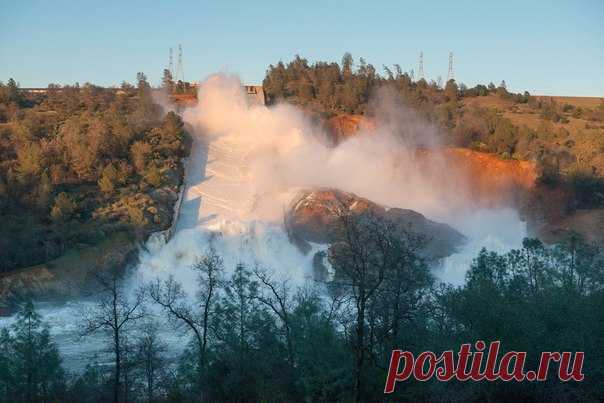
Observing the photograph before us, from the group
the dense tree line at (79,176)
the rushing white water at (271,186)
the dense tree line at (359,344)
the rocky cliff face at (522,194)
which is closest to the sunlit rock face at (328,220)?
the rushing white water at (271,186)

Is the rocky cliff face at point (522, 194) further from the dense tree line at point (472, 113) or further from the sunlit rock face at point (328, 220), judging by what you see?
the sunlit rock face at point (328, 220)

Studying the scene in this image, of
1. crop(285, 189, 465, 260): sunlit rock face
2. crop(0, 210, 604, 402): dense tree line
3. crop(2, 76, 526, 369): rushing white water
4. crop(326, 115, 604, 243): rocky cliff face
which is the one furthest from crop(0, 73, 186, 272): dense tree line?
crop(0, 210, 604, 402): dense tree line

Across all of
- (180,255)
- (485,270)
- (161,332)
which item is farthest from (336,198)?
(485,270)

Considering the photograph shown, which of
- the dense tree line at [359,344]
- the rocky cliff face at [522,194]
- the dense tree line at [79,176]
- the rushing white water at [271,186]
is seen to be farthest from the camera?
the rocky cliff face at [522,194]

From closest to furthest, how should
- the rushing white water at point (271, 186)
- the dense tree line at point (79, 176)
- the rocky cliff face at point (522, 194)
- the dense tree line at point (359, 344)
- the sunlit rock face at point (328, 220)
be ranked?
1. the dense tree line at point (359, 344)
2. the rushing white water at point (271, 186)
3. the dense tree line at point (79, 176)
4. the sunlit rock face at point (328, 220)
5. the rocky cliff face at point (522, 194)

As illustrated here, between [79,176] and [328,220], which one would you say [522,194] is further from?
[79,176]

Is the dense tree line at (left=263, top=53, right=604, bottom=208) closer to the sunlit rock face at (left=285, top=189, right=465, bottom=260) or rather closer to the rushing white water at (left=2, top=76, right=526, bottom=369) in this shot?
the rushing white water at (left=2, top=76, right=526, bottom=369)
